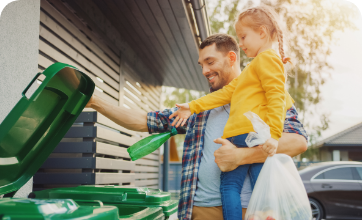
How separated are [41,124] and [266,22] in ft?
4.64

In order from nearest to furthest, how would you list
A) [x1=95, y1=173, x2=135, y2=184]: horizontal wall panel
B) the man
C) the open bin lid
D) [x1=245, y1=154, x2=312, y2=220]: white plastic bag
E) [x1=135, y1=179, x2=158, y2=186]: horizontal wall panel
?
the open bin lid, [x1=245, y1=154, x2=312, y2=220]: white plastic bag, the man, [x1=95, y1=173, x2=135, y2=184]: horizontal wall panel, [x1=135, y1=179, x2=158, y2=186]: horizontal wall panel

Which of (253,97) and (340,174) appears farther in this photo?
(340,174)

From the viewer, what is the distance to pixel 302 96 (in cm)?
1822

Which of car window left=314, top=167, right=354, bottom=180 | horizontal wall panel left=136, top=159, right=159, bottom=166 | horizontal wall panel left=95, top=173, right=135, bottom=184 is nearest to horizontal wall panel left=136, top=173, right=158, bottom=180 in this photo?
horizontal wall panel left=136, top=159, right=159, bottom=166

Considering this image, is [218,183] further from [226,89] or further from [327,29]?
[327,29]

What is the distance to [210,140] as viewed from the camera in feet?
6.67

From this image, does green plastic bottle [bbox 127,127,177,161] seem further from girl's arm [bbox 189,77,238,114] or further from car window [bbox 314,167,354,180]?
car window [bbox 314,167,354,180]

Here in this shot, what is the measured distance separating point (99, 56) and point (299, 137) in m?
3.44

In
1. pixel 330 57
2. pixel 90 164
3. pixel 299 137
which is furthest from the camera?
pixel 330 57

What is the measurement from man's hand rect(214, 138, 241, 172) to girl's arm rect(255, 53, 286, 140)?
0.23 meters

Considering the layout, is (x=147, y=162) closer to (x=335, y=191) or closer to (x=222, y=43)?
(x=335, y=191)

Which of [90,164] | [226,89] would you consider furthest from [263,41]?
→ [90,164]

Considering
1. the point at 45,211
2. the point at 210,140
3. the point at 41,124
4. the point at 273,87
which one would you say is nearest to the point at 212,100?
the point at 210,140

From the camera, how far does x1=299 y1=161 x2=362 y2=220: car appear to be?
270 inches
